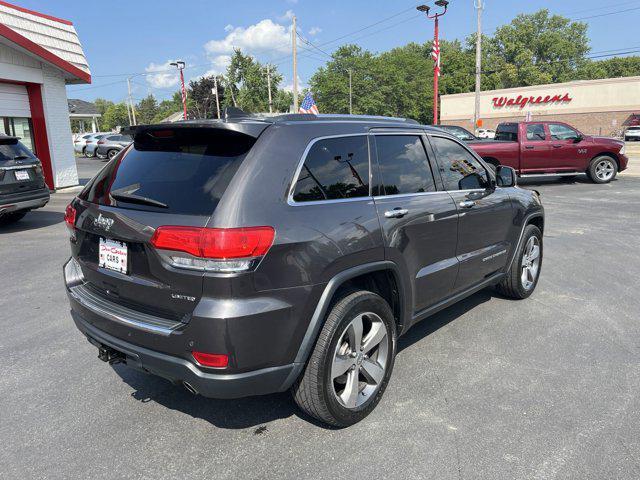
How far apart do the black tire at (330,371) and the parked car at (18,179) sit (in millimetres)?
7738

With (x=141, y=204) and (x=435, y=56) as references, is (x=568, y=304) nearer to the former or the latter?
(x=141, y=204)

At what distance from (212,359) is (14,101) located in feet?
47.4

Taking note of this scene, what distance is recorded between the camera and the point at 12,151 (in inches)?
332

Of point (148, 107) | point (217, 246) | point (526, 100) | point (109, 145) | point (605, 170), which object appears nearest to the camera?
point (217, 246)

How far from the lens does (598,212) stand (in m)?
10.4

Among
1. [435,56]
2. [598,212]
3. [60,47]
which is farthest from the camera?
[435,56]

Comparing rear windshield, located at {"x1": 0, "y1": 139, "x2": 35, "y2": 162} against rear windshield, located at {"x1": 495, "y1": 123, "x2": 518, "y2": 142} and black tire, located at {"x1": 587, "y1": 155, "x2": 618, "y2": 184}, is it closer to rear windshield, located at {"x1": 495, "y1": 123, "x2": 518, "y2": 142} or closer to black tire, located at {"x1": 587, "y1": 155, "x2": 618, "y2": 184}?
rear windshield, located at {"x1": 495, "y1": 123, "x2": 518, "y2": 142}

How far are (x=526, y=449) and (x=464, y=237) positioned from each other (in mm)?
1711

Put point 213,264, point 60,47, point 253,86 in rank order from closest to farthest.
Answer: point 213,264, point 60,47, point 253,86

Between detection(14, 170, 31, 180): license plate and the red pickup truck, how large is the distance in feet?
37.7

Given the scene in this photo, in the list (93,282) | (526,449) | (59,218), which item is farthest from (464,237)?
(59,218)

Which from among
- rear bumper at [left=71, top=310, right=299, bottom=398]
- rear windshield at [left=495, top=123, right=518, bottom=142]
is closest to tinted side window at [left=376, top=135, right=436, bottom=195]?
rear bumper at [left=71, top=310, right=299, bottom=398]

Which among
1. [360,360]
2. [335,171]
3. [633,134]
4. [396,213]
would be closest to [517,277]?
[396,213]

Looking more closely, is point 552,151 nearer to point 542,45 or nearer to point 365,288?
point 365,288
